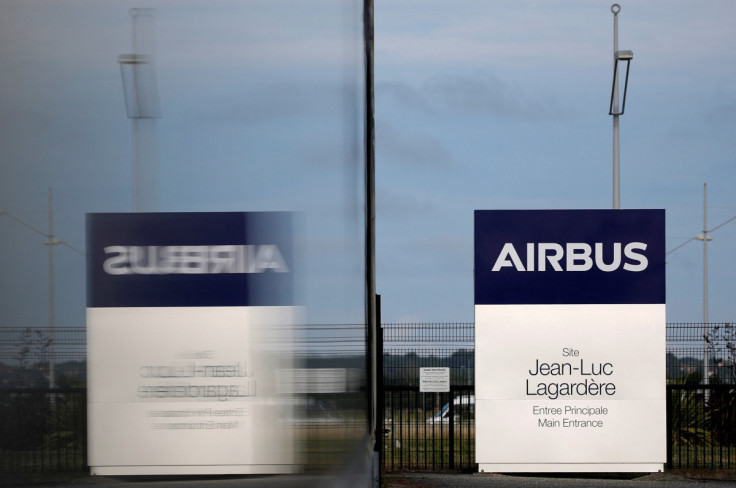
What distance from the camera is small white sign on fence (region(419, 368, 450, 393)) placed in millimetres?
13672

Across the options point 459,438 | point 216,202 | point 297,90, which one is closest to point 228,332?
point 216,202

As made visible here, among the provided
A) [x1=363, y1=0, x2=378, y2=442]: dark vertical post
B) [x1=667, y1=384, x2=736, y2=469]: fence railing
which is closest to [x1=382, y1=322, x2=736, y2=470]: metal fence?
[x1=667, y1=384, x2=736, y2=469]: fence railing

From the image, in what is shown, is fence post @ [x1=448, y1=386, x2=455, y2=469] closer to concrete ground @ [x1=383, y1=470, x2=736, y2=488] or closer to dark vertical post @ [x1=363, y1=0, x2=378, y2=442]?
concrete ground @ [x1=383, y1=470, x2=736, y2=488]

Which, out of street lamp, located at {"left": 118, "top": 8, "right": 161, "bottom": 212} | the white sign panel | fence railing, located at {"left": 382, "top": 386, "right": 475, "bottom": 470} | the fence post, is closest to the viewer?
street lamp, located at {"left": 118, "top": 8, "right": 161, "bottom": 212}

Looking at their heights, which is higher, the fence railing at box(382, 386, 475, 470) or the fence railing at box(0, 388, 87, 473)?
the fence railing at box(0, 388, 87, 473)

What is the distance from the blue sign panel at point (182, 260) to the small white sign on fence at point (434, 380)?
1294 cm

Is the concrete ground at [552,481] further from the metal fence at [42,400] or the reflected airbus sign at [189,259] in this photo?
the metal fence at [42,400]

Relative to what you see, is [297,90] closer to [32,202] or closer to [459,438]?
[32,202]

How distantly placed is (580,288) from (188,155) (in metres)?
10.3

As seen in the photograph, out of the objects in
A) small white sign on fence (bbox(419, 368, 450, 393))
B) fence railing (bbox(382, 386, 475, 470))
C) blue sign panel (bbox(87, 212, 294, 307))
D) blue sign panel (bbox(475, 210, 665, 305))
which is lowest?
fence railing (bbox(382, 386, 475, 470))

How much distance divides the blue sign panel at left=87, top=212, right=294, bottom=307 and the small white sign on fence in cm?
1294

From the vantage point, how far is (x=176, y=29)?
645 millimetres

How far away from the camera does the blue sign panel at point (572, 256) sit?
10633mm

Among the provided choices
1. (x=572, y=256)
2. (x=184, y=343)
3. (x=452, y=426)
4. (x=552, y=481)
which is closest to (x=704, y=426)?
(x=552, y=481)
